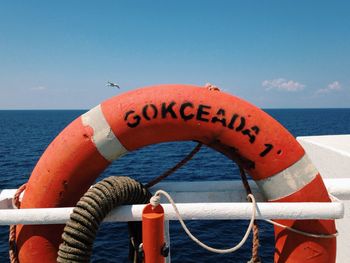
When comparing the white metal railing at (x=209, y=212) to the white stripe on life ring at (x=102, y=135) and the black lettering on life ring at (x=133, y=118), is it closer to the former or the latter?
the white stripe on life ring at (x=102, y=135)

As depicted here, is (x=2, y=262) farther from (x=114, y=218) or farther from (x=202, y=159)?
(x=202, y=159)

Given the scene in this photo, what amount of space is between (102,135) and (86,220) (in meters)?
0.58

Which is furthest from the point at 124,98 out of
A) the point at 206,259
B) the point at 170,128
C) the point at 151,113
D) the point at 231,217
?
the point at 206,259

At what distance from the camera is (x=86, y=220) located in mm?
1810

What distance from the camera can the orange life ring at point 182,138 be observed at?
2027mm

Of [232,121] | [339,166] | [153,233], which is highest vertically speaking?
[232,121]

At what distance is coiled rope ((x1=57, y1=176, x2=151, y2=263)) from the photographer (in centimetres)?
181

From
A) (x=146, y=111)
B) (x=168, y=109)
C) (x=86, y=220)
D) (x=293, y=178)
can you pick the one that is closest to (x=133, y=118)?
(x=146, y=111)

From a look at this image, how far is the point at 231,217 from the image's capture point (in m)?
1.81

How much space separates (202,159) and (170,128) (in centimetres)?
2200

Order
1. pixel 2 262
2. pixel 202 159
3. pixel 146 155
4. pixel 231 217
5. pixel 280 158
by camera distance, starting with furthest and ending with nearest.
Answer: pixel 146 155, pixel 202 159, pixel 2 262, pixel 280 158, pixel 231 217

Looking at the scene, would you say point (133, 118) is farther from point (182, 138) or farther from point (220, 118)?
point (220, 118)

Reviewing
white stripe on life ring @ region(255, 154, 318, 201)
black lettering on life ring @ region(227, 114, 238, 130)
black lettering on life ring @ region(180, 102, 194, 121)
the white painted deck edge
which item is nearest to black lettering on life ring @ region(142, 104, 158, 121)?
black lettering on life ring @ region(180, 102, 194, 121)

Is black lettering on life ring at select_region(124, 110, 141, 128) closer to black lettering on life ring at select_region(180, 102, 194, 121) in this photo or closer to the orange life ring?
the orange life ring
